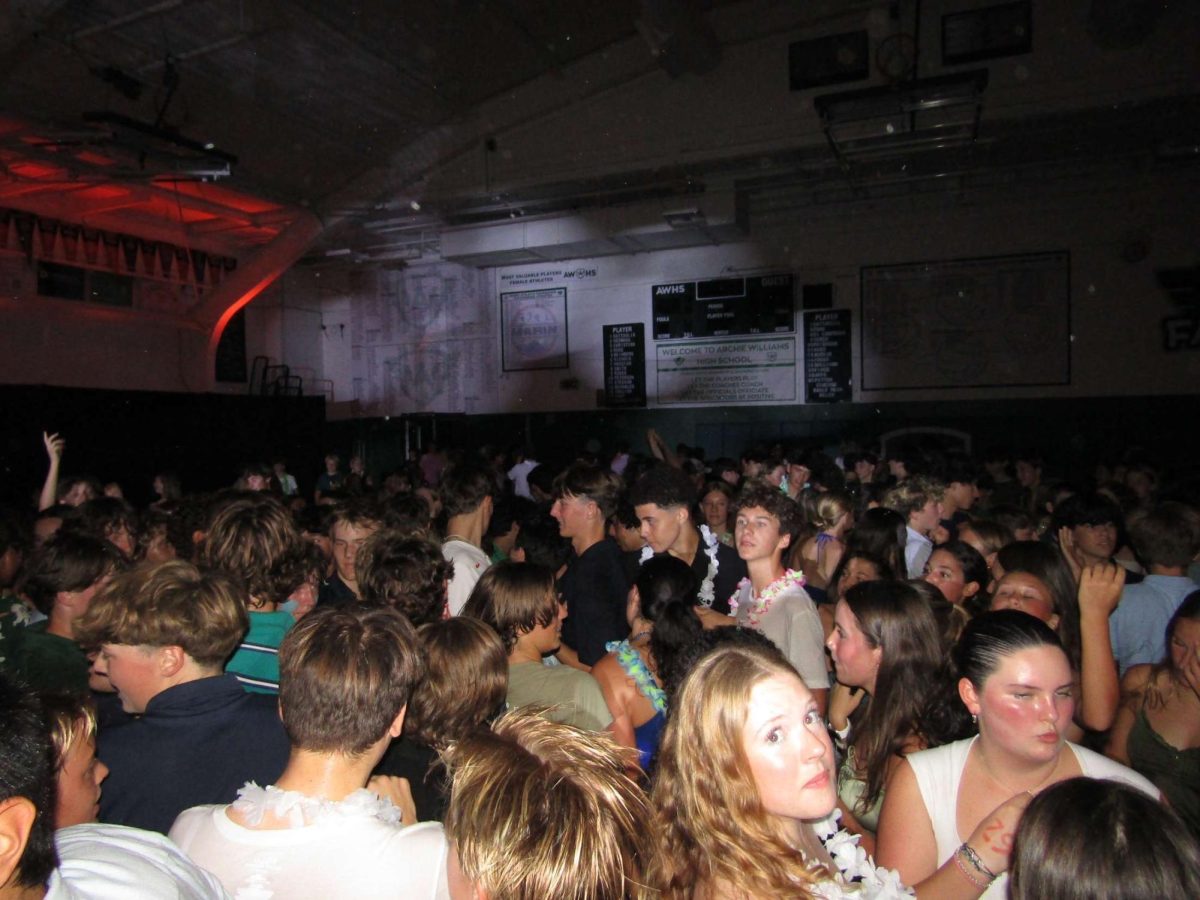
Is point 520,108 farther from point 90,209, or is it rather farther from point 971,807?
point 971,807

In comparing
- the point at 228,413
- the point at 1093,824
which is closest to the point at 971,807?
the point at 1093,824

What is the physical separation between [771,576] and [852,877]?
1533mm

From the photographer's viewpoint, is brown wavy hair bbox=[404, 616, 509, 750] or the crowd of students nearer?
the crowd of students

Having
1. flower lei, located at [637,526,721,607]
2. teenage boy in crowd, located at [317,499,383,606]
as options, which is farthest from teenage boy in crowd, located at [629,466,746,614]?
teenage boy in crowd, located at [317,499,383,606]

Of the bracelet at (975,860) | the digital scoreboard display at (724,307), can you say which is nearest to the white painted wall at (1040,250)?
the digital scoreboard display at (724,307)

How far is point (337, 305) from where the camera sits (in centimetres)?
1397

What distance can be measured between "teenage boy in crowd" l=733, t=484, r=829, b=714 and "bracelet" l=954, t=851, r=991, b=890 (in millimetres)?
1125

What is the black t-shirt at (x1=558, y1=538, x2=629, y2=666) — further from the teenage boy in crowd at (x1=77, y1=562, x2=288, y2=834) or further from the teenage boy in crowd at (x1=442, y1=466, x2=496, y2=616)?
the teenage boy in crowd at (x1=77, y1=562, x2=288, y2=834)

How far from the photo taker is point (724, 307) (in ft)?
36.5

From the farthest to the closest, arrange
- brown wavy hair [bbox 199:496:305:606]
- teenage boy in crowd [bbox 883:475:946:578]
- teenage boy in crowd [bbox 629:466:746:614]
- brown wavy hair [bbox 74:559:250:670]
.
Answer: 1. teenage boy in crowd [bbox 883:475:946:578]
2. teenage boy in crowd [bbox 629:466:746:614]
3. brown wavy hair [bbox 199:496:305:606]
4. brown wavy hair [bbox 74:559:250:670]

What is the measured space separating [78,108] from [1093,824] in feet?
30.9

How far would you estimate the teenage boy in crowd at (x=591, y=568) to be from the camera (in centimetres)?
291

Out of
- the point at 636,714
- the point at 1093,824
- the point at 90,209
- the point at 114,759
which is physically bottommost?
the point at 636,714

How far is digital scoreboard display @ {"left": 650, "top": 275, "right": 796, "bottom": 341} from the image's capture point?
10.8m
